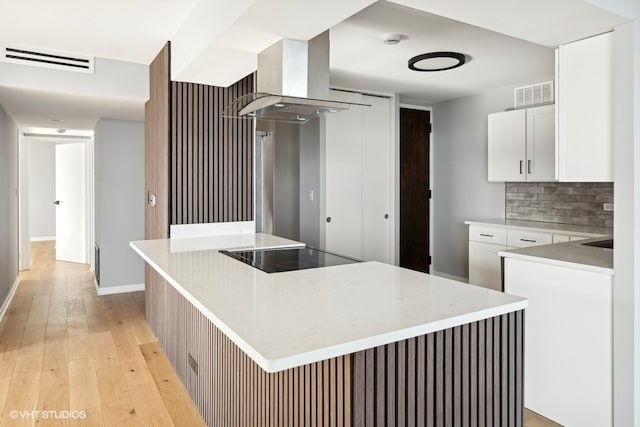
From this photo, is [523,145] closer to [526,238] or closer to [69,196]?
[526,238]

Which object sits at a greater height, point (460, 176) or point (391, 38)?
point (391, 38)

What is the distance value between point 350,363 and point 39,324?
3.91 metres

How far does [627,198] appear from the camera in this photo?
81.1 inches

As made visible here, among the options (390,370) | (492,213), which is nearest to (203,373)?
(390,370)

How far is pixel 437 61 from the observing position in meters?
3.63

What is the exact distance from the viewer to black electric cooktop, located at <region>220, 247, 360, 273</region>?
2.18 meters

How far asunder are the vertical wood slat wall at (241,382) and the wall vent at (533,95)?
378 cm

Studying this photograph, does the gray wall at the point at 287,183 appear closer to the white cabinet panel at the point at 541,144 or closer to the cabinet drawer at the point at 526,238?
the cabinet drawer at the point at 526,238

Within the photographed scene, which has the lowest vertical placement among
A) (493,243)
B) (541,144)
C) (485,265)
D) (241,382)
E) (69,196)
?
(241,382)

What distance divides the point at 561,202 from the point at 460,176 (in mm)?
1266

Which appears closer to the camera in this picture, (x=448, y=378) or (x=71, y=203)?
(x=448, y=378)

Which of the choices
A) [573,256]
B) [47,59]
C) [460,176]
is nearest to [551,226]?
[460,176]

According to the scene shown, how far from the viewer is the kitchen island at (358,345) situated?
1.27 m
